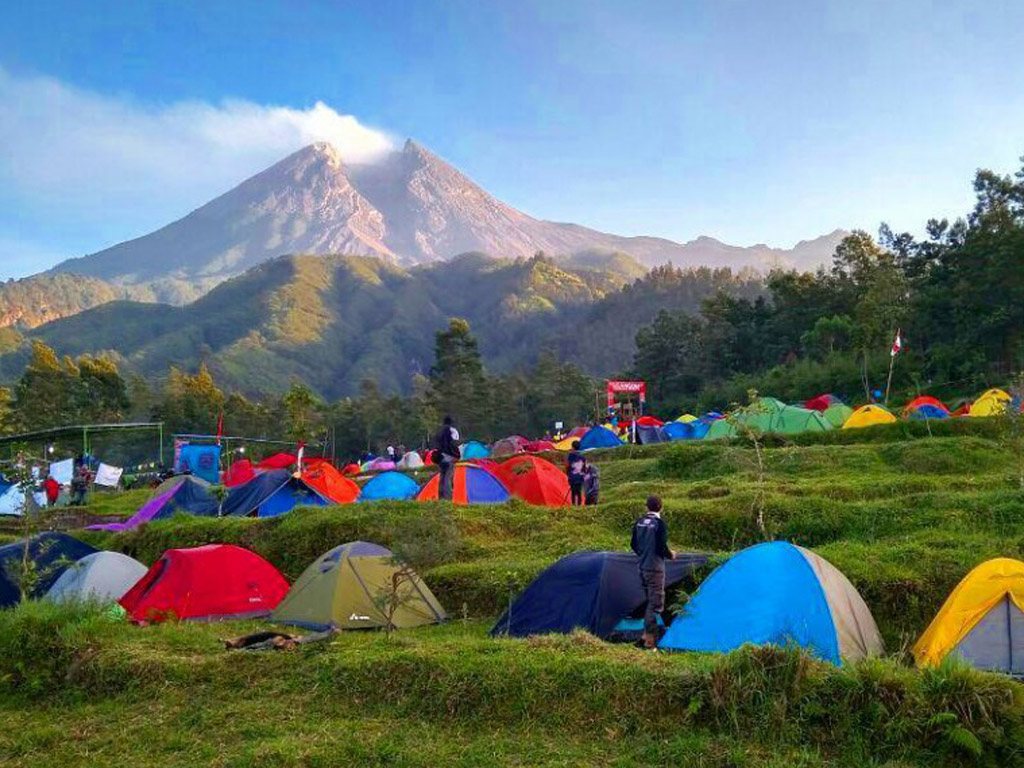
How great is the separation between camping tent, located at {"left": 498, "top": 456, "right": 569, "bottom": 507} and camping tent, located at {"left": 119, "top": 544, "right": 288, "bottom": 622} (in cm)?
731

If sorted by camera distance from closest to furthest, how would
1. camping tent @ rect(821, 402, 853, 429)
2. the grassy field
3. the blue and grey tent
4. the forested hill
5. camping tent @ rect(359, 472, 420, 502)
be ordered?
the grassy field → camping tent @ rect(359, 472, 420, 502) → camping tent @ rect(821, 402, 853, 429) → the blue and grey tent → the forested hill

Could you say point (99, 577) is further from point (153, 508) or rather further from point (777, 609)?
point (777, 609)

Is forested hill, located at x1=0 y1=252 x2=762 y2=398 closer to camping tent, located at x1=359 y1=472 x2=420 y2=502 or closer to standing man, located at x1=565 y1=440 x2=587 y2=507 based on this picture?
camping tent, located at x1=359 y1=472 x2=420 y2=502

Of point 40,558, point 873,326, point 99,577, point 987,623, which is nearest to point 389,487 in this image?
point 40,558

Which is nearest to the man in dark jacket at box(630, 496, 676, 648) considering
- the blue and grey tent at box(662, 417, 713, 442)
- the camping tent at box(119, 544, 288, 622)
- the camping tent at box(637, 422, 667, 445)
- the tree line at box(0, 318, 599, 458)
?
the camping tent at box(119, 544, 288, 622)

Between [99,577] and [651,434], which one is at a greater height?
[651,434]

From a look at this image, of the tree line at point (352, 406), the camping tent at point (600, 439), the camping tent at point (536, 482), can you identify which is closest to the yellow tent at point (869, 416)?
the camping tent at point (600, 439)

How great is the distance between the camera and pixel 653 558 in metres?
8.43

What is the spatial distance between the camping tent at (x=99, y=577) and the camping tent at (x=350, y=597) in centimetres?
278

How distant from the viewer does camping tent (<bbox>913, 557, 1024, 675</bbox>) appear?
7270mm

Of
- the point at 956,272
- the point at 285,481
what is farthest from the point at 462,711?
the point at 956,272

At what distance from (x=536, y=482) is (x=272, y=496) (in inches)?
226

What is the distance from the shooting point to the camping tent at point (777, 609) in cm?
751

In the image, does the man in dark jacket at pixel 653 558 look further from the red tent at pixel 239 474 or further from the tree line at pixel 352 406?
the tree line at pixel 352 406
